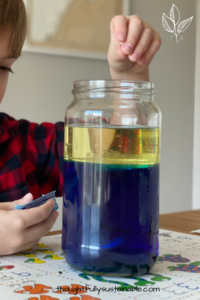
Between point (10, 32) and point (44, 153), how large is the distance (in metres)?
0.30

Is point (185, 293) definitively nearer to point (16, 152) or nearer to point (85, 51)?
point (16, 152)

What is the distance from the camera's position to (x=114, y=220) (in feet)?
1.23

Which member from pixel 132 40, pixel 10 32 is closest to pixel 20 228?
pixel 132 40

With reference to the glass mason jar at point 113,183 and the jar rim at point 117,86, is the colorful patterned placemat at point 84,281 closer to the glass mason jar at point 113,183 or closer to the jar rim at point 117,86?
the glass mason jar at point 113,183

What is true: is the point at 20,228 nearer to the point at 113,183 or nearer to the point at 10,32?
the point at 113,183

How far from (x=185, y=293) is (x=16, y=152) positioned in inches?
23.0

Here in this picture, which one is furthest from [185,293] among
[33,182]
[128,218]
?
[33,182]

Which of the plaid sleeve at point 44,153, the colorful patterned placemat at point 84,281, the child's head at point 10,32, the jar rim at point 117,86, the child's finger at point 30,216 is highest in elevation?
the child's head at point 10,32

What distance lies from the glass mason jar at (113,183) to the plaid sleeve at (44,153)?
473 mm

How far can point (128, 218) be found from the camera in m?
0.38

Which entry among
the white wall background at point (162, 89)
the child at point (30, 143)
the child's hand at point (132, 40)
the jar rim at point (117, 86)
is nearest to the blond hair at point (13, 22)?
the child at point (30, 143)

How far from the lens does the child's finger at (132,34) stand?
1.63 feet

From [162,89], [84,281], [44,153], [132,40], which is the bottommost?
[84,281]

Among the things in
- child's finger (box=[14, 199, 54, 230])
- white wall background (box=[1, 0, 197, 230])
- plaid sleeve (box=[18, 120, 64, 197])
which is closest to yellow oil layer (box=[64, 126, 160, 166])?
child's finger (box=[14, 199, 54, 230])
